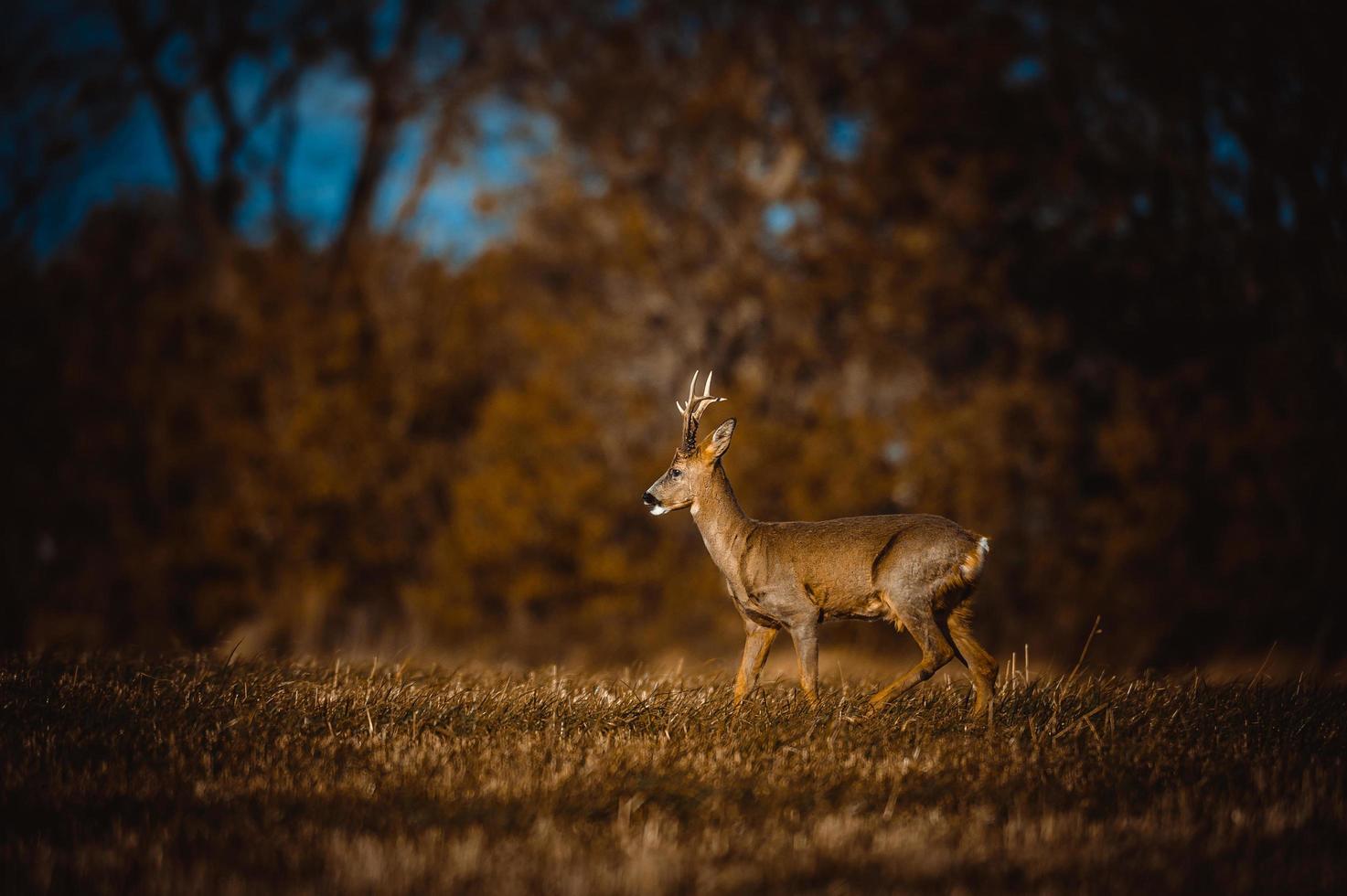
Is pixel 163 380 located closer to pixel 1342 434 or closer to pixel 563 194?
pixel 563 194

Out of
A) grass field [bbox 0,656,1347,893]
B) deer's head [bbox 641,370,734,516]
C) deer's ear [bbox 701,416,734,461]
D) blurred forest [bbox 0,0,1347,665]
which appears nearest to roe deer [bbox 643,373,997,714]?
grass field [bbox 0,656,1347,893]

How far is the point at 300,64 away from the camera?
24750mm

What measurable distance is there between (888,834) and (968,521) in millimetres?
13973

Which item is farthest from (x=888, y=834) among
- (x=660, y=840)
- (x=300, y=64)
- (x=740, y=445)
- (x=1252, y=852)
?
(x=300, y=64)

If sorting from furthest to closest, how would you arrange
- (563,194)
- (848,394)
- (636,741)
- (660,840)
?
(563,194) < (848,394) < (636,741) < (660,840)

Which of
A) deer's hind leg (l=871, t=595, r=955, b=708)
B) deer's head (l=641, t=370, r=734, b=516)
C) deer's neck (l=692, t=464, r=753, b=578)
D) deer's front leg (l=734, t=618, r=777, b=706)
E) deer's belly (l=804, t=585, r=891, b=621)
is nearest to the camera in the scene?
deer's hind leg (l=871, t=595, r=955, b=708)

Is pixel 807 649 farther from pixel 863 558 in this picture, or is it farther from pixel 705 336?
pixel 705 336

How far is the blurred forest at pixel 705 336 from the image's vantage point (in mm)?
17672

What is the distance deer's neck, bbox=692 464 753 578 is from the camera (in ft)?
21.9

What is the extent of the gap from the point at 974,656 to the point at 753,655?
1.20 metres

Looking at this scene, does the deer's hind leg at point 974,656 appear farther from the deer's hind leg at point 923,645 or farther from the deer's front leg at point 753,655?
the deer's front leg at point 753,655

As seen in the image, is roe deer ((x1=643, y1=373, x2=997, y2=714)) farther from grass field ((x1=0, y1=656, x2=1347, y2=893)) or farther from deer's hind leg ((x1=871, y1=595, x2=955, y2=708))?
grass field ((x1=0, y1=656, x2=1347, y2=893))

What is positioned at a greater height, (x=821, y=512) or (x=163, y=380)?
(x=163, y=380)

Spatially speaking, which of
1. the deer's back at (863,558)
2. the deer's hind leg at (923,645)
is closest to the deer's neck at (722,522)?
the deer's back at (863,558)
